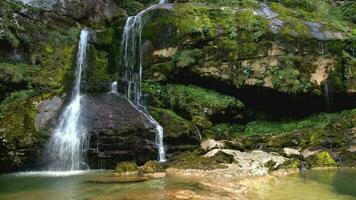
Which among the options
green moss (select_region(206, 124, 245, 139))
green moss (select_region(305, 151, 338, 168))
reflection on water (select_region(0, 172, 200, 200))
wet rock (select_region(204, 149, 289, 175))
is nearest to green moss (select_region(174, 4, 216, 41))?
green moss (select_region(206, 124, 245, 139))

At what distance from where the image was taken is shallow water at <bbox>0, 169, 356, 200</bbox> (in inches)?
430

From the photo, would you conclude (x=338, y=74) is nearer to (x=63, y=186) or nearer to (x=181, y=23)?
(x=181, y=23)

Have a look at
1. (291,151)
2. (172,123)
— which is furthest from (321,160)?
(172,123)

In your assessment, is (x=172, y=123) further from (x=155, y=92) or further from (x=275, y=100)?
(x=275, y=100)

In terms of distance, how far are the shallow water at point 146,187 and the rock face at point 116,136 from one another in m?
1.15

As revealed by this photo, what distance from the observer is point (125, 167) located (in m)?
15.0

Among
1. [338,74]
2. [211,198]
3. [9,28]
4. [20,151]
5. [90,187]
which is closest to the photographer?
[211,198]

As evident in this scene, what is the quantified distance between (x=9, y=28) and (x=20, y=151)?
6300 millimetres

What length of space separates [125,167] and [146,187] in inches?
120

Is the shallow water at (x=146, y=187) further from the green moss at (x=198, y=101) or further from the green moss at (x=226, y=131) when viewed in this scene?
the green moss at (x=198, y=101)

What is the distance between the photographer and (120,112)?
17531mm

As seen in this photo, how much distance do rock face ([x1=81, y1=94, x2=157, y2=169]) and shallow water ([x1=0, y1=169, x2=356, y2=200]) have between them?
115 centimetres

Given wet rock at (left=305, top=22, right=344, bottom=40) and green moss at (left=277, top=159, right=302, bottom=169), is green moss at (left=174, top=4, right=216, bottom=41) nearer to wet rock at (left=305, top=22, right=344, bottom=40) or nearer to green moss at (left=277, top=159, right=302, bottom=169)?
wet rock at (left=305, top=22, right=344, bottom=40)

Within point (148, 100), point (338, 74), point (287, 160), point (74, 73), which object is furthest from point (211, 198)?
point (338, 74)
